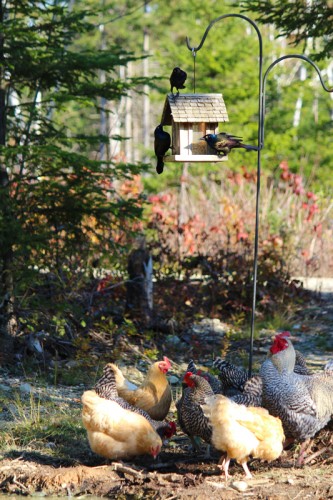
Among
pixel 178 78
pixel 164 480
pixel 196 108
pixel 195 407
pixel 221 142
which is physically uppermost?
pixel 178 78

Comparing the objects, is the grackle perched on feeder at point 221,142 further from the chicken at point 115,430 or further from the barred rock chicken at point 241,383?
the chicken at point 115,430

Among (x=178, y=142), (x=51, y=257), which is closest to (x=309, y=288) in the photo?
(x=51, y=257)

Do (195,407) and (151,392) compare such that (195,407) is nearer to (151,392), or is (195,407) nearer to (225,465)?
(225,465)

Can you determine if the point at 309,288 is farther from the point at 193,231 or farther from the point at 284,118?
the point at 284,118

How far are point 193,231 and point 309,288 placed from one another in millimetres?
2186

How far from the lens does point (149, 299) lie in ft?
33.5

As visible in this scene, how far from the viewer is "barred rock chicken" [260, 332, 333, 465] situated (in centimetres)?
563

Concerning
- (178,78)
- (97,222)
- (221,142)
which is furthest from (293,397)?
(97,222)

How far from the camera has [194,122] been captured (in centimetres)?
618

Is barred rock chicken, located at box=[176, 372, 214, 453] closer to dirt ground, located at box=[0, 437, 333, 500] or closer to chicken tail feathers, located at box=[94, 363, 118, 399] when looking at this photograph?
dirt ground, located at box=[0, 437, 333, 500]

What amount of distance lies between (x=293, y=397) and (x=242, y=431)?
59 cm

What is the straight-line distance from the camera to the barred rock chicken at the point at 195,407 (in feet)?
18.3

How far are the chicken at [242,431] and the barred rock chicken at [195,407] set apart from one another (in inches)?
8.0

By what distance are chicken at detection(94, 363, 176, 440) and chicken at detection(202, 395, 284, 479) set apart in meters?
0.62
